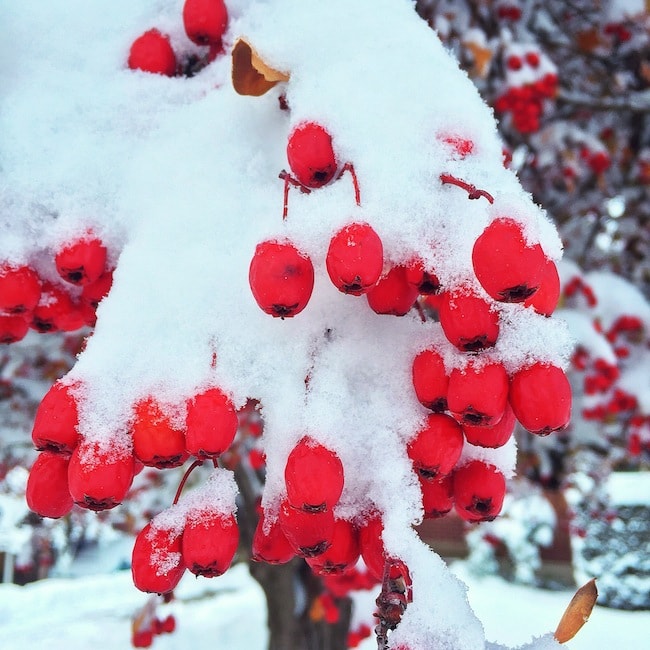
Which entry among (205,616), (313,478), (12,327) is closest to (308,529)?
(313,478)

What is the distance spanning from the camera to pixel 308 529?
2.75 ft

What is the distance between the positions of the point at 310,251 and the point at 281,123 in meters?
0.37

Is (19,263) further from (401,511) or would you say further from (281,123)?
(401,511)

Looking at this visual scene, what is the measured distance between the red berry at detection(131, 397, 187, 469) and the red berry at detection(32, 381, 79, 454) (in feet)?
0.30

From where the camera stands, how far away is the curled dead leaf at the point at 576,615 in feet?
2.95

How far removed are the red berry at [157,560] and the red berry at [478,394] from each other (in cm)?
46

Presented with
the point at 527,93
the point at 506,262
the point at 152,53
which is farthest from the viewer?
the point at 527,93

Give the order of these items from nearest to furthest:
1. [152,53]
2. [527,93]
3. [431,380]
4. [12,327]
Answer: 1. [431,380]
2. [12,327]
3. [152,53]
4. [527,93]

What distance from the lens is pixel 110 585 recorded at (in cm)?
1041

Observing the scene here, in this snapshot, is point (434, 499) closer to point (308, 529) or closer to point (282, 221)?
point (308, 529)

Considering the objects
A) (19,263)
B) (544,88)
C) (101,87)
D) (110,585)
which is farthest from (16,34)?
(110,585)

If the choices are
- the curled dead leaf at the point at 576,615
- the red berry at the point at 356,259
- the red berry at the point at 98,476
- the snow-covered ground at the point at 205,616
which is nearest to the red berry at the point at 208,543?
the red berry at the point at 98,476

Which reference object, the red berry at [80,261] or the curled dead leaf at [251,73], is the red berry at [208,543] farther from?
the curled dead leaf at [251,73]

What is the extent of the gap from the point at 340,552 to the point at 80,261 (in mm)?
639
